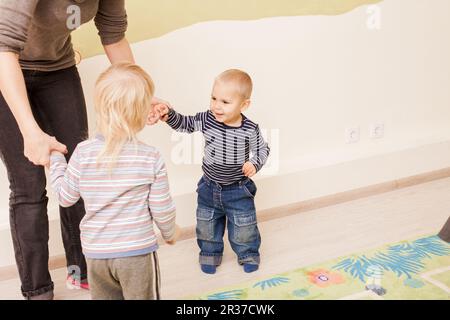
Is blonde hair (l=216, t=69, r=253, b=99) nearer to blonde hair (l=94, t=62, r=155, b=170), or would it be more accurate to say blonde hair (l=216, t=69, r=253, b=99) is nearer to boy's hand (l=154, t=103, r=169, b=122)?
boy's hand (l=154, t=103, r=169, b=122)

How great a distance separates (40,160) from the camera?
5.14ft

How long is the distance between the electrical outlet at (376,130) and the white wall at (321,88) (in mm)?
34

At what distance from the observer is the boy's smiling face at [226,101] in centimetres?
214

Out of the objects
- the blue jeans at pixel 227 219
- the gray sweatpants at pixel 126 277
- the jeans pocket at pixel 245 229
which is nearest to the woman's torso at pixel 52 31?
the gray sweatpants at pixel 126 277

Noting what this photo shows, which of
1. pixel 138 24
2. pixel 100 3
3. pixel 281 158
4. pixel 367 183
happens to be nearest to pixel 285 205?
pixel 281 158

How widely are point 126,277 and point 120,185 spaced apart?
269 millimetres

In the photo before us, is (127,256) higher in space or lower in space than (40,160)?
lower

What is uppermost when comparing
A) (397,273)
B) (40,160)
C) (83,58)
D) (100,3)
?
(100,3)

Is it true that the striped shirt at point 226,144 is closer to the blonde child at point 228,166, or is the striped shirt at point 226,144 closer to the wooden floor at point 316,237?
the blonde child at point 228,166

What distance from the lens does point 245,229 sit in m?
2.35

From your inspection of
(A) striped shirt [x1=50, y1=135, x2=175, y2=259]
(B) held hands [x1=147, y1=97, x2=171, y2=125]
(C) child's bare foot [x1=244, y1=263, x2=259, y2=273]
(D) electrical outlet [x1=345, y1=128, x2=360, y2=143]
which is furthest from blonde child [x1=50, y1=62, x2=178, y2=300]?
(D) electrical outlet [x1=345, y1=128, x2=360, y2=143]

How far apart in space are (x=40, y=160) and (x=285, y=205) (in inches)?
64.0

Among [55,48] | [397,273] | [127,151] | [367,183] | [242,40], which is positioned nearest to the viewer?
[127,151]

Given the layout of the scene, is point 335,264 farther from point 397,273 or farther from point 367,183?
point 367,183
